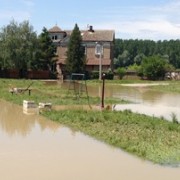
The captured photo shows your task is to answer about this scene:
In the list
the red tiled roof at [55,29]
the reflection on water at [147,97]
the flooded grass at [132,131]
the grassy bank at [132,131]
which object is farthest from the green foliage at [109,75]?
the flooded grass at [132,131]

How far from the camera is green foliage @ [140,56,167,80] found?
66250 mm

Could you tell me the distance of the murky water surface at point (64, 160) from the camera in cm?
1119

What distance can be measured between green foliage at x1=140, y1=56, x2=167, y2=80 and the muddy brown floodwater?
162 ft

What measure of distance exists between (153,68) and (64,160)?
54712 mm

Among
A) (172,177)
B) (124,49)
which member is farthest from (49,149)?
(124,49)

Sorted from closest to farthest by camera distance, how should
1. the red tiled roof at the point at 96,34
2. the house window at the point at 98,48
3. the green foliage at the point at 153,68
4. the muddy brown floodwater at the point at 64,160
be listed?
the muddy brown floodwater at the point at 64,160 → the green foliage at the point at 153,68 → the house window at the point at 98,48 → the red tiled roof at the point at 96,34

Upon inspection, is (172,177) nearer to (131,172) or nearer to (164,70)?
(131,172)

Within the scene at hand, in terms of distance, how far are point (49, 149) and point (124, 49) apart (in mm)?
125938

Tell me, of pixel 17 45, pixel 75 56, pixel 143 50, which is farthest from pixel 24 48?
pixel 143 50

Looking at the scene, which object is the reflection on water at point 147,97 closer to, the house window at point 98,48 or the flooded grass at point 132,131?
the flooded grass at point 132,131

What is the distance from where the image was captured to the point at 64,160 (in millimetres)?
12641

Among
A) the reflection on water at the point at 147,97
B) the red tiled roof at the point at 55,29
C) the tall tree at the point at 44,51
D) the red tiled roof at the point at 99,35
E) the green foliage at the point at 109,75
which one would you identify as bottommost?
the reflection on water at the point at 147,97

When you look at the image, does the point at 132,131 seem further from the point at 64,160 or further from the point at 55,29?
the point at 55,29

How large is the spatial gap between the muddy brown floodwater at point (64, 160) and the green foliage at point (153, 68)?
49.4 meters
